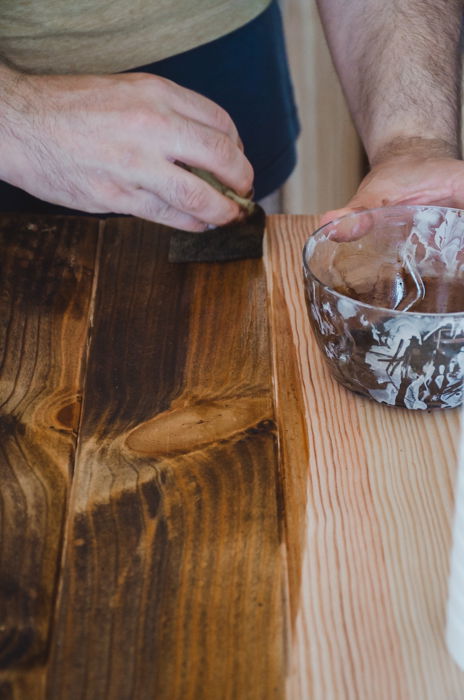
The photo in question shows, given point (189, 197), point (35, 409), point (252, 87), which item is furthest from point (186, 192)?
point (252, 87)

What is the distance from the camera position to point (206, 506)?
601mm

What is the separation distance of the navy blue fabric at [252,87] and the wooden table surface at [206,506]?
0.41 meters

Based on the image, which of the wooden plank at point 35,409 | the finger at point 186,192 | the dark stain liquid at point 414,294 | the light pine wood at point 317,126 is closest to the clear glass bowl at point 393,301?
the dark stain liquid at point 414,294

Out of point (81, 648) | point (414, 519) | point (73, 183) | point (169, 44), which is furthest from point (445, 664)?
point (169, 44)

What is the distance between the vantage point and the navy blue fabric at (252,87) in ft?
3.76

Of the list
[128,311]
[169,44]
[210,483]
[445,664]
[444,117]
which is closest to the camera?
[445,664]

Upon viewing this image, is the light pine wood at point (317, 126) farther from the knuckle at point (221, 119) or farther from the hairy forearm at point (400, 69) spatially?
the knuckle at point (221, 119)

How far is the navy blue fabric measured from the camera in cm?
115

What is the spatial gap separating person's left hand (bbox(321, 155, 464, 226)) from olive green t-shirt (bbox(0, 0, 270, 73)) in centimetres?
40

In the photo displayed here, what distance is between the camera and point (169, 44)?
109 centimetres

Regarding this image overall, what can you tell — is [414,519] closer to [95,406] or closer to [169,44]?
[95,406]

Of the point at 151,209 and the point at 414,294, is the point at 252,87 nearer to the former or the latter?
the point at 151,209

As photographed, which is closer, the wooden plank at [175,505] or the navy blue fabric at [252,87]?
the wooden plank at [175,505]

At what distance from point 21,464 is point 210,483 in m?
0.15
